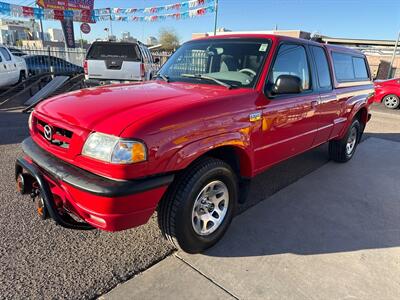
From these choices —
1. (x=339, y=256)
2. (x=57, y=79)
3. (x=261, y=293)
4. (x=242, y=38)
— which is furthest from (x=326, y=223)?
(x=57, y=79)

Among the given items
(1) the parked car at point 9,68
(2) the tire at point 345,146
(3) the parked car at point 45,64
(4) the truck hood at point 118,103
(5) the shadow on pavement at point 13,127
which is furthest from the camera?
(3) the parked car at point 45,64

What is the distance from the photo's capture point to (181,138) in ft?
7.63

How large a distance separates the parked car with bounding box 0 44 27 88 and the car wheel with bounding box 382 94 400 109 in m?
14.6

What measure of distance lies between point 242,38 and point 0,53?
988 cm

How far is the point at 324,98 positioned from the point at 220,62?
5.26 feet

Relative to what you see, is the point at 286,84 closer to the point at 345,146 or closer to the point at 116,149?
the point at 116,149

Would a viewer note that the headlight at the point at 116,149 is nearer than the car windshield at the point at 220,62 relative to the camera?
Yes

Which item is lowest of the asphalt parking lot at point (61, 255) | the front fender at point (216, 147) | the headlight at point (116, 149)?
the asphalt parking lot at point (61, 255)

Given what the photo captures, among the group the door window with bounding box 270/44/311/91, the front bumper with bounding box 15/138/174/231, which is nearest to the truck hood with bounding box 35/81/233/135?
the front bumper with bounding box 15/138/174/231

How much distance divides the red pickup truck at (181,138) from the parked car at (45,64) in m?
13.4

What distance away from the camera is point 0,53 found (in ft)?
33.8

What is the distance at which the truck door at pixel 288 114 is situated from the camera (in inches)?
126

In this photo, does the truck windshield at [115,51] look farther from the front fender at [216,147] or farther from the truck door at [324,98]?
the front fender at [216,147]

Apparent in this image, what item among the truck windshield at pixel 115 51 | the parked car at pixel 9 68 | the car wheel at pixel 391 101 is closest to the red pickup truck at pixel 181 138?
the truck windshield at pixel 115 51
